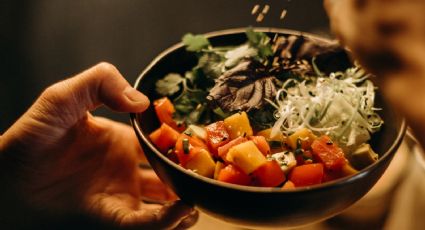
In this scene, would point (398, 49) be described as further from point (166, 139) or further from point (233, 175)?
point (166, 139)

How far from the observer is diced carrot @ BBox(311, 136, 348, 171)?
1021 mm

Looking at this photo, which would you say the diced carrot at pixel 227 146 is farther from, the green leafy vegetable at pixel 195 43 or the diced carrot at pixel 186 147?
the green leafy vegetable at pixel 195 43

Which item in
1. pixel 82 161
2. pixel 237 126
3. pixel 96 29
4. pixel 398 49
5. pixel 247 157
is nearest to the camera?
pixel 398 49

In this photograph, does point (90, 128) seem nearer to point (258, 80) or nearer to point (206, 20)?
point (258, 80)

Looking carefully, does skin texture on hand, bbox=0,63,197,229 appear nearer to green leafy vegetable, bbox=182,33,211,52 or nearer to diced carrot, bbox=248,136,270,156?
green leafy vegetable, bbox=182,33,211,52

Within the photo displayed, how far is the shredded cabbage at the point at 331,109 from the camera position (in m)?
1.13

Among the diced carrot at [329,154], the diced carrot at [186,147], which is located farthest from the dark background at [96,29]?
the diced carrot at [329,154]

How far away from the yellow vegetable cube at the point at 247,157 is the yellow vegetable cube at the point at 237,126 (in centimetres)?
8

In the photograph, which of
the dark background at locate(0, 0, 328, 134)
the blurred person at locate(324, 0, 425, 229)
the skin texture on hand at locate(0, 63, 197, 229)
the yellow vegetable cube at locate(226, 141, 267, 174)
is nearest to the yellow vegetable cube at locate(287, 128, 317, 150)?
the yellow vegetable cube at locate(226, 141, 267, 174)

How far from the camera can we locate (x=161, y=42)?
213 centimetres

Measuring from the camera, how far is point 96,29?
6.98ft

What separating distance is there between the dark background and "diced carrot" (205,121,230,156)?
1024 millimetres

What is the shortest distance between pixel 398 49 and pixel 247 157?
371 mm

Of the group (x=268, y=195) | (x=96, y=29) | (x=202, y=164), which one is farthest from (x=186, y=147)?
(x=96, y=29)
